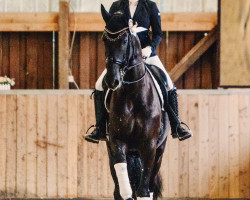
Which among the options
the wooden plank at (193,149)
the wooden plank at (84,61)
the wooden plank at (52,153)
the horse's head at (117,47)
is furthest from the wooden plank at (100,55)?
the horse's head at (117,47)

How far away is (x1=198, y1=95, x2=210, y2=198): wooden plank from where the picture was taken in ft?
24.8

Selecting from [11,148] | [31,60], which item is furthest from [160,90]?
[31,60]

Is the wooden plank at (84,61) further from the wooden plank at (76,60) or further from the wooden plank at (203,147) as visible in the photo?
the wooden plank at (203,147)

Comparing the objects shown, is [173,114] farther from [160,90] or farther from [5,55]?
[5,55]

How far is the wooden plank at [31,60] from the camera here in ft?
28.0

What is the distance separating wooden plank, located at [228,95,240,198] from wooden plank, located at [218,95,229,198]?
0.04m

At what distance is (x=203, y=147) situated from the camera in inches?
298

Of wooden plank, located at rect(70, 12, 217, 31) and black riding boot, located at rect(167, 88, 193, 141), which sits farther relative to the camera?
wooden plank, located at rect(70, 12, 217, 31)

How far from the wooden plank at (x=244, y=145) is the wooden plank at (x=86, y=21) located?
144 centimetres

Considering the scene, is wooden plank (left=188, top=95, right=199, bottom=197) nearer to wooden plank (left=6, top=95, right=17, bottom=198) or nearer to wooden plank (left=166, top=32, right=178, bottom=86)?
wooden plank (left=166, top=32, right=178, bottom=86)

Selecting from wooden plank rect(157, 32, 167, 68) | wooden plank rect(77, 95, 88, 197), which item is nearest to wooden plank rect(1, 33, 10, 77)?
wooden plank rect(77, 95, 88, 197)

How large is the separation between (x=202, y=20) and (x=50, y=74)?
8.06 ft

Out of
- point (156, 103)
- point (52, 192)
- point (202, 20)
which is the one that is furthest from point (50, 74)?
point (156, 103)

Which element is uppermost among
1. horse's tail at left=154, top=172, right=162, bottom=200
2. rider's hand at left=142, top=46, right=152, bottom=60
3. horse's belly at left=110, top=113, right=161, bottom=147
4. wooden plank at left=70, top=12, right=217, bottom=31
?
wooden plank at left=70, top=12, right=217, bottom=31
